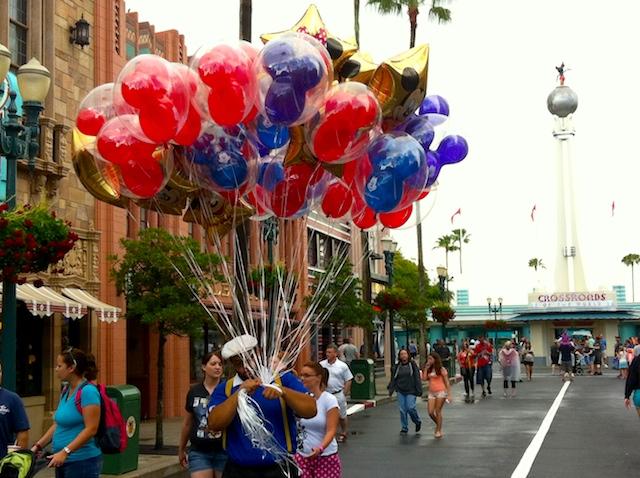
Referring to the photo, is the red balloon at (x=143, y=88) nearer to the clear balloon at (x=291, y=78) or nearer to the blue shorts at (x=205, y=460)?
the clear balloon at (x=291, y=78)

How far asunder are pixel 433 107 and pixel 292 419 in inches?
179

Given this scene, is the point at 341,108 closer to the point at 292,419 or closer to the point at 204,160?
the point at 204,160

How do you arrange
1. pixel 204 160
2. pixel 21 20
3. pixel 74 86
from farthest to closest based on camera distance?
pixel 74 86
pixel 21 20
pixel 204 160

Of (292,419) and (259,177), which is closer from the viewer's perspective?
(292,419)

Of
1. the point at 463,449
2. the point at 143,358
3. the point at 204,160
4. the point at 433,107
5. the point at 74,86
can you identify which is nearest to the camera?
the point at 204,160

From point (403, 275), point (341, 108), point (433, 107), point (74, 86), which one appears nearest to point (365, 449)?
point (433, 107)

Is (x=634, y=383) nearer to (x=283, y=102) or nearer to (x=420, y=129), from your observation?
(x=420, y=129)

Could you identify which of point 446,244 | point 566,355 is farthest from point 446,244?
point 566,355

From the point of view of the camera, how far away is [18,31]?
17.8m

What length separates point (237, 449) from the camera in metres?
6.26

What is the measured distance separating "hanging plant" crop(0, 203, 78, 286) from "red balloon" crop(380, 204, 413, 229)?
347cm

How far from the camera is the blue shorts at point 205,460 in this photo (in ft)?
25.7

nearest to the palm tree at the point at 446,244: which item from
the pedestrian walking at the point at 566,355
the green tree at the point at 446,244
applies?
the green tree at the point at 446,244

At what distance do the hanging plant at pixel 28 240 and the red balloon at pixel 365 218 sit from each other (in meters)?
3.18
